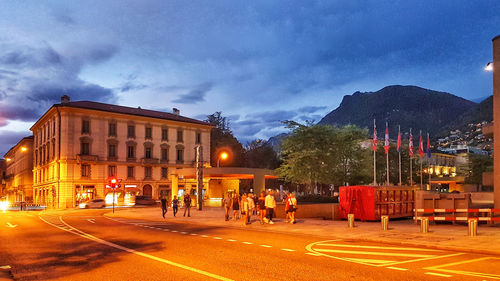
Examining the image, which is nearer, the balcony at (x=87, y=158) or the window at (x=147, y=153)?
the balcony at (x=87, y=158)

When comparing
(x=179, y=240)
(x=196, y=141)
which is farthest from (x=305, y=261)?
(x=196, y=141)

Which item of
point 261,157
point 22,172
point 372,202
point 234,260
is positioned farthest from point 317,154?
point 22,172

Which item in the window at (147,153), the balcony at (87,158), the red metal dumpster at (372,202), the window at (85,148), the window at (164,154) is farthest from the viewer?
the window at (164,154)

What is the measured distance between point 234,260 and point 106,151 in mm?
58442

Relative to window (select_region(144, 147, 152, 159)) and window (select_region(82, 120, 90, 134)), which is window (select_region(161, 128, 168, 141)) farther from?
window (select_region(82, 120, 90, 134))

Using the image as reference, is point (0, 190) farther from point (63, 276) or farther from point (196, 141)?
point (63, 276)

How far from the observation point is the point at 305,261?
11633mm

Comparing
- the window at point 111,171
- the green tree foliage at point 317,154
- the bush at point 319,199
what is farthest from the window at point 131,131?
the bush at point 319,199

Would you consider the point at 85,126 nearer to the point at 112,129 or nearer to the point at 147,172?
the point at 112,129

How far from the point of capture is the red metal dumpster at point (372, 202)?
2612 cm

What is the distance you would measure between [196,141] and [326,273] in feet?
222

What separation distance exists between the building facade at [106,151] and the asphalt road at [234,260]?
1836 inches

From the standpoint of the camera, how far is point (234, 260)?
11836mm

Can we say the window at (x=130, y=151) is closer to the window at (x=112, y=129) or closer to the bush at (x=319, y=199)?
the window at (x=112, y=129)
